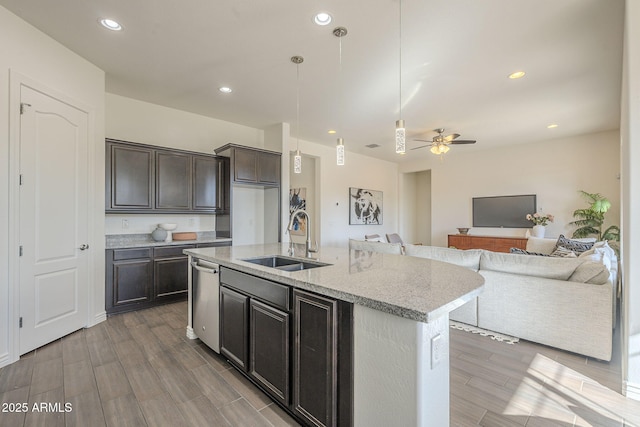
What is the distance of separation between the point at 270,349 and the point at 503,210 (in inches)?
270

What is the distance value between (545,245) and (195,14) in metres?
6.07

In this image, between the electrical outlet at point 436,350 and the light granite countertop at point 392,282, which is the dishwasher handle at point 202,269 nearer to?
the light granite countertop at point 392,282

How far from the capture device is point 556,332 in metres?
2.61

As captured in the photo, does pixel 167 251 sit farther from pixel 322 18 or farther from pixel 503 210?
pixel 503 210

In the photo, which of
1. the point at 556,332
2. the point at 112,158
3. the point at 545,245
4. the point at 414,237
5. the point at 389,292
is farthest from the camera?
the point at 414,237

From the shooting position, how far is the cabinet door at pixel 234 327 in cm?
205

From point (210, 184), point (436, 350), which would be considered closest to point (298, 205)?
point (210, 184)

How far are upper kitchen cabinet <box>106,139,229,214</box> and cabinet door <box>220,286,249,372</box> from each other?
2394mm

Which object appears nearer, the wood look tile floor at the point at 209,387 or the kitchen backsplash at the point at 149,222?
the wood look tile floor at the point at 209,387

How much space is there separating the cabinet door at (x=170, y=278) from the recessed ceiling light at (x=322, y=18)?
3.44m

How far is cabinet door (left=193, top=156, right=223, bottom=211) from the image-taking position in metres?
4.43

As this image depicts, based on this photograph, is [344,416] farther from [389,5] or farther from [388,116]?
[388,116]

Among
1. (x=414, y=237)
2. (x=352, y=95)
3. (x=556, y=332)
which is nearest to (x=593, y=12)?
(x=352, y=95)

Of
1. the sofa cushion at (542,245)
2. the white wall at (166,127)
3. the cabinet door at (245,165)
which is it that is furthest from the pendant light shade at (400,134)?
the sofa cushion at (542,245)
